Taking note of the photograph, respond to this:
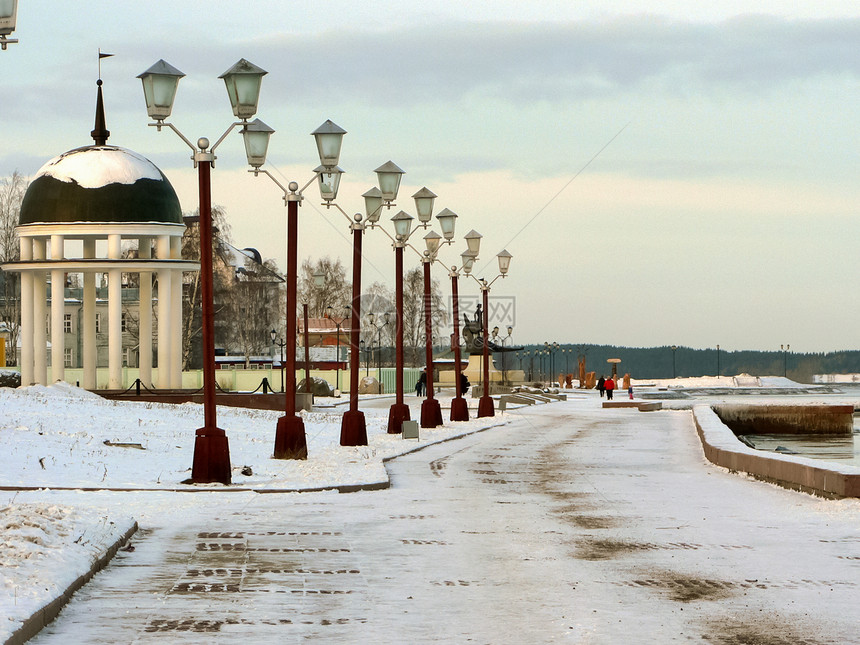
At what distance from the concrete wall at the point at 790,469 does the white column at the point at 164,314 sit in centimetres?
2372

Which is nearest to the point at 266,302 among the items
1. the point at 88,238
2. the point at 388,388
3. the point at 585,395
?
the point at 388,388

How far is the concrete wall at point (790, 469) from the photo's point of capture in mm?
14172

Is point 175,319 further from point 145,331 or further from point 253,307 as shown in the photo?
point 253,307

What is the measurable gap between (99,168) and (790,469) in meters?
30.9

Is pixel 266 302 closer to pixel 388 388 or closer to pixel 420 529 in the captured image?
pixel 388 388

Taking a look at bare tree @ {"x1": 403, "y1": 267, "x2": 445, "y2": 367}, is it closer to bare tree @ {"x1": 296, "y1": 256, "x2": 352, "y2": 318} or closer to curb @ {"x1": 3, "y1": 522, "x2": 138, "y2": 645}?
bare tree @ {"x1": 296, "y1": 256, "x2": 352, "y2": 318}

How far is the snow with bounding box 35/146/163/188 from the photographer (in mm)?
41719

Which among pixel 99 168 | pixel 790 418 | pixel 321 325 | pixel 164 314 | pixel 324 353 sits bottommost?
pixel 790 418

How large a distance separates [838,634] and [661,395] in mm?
71639

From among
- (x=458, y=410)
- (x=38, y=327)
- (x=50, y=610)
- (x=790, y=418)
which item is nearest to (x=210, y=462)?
(x=50, y=610)

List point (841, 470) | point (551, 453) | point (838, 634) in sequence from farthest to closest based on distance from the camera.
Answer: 1. point (551, 453)
2. point (841, 470)
3. point (838, 634)

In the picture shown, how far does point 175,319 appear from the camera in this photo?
42031 millimetres

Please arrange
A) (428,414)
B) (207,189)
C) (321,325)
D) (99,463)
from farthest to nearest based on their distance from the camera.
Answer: (321,325)
(428,414)
(99,463)
(207,189)

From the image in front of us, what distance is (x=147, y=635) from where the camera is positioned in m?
7.10
